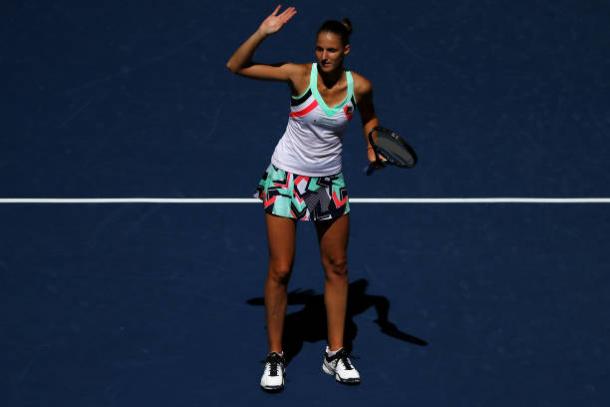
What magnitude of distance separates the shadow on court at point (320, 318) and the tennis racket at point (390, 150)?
1.38 m

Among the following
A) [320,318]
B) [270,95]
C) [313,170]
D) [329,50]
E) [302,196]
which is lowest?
[320,318]

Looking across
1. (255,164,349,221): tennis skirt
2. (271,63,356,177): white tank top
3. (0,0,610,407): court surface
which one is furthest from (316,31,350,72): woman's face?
(0,0,610,407): court surface

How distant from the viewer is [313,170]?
246 inches

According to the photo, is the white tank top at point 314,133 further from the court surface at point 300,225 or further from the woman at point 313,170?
the court surface at point 300,225

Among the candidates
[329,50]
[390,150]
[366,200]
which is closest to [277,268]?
[390,150]

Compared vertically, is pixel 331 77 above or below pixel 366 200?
above

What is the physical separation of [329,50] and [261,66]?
1.36ft

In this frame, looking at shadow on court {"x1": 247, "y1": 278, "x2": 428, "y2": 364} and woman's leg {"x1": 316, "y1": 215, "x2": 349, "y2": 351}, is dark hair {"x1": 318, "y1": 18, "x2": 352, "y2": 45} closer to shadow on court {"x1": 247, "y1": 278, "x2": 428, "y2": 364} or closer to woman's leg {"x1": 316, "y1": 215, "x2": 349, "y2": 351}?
woman's leg {"x1": 316, "y1": 215, "x2": 349, "y2": 351}

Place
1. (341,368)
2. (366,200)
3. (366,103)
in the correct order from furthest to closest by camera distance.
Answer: (366,200) < (341,368) < (366,103)

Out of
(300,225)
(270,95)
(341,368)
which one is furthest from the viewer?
(270,95)

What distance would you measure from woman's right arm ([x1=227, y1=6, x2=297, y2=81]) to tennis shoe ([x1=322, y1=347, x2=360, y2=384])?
1.81m

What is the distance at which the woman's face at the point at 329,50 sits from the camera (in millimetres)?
5934

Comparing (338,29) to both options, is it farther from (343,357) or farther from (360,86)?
(343,357)

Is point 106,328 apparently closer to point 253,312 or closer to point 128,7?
point 253,312
